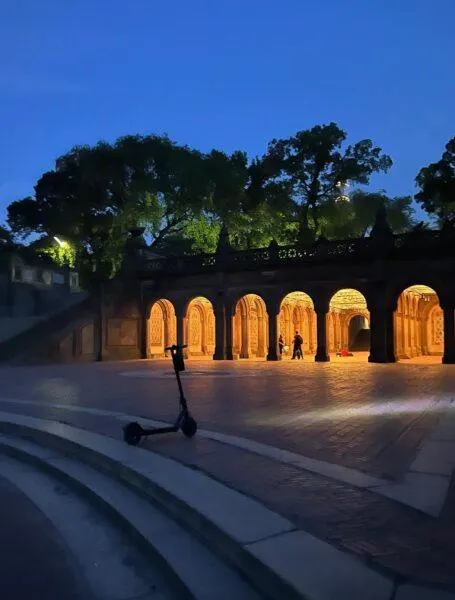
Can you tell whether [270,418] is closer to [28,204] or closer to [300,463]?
[300,463]

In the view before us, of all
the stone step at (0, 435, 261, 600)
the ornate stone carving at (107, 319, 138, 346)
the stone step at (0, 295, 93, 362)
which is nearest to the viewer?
the stone step at (0, 435, 261, 600)

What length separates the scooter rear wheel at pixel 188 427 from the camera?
7244mm

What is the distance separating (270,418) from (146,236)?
1275 inches

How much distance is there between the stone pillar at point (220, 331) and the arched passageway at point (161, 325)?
3977 mm

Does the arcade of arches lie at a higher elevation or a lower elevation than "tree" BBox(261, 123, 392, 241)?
lower

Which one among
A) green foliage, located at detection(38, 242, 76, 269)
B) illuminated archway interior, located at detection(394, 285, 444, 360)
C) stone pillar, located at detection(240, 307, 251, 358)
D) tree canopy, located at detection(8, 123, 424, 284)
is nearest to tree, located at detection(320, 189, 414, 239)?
tree canopy, located at detection(8, 123, 424, 284)

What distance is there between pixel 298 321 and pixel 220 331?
8551 millimetres

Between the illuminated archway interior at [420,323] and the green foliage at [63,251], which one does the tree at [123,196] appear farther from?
the illuminated archway interior at [420,323]

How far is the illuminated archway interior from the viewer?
32219mm

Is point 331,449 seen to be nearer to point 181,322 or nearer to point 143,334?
point 181,322

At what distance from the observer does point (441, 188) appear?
36219 millimetres

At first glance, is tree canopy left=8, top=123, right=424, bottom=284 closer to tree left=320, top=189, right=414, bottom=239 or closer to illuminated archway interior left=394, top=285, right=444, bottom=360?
tree left=320, top=189, right=414, bottom=239

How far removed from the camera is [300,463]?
5746mm

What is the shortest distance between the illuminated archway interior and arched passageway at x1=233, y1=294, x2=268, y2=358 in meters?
8.50
